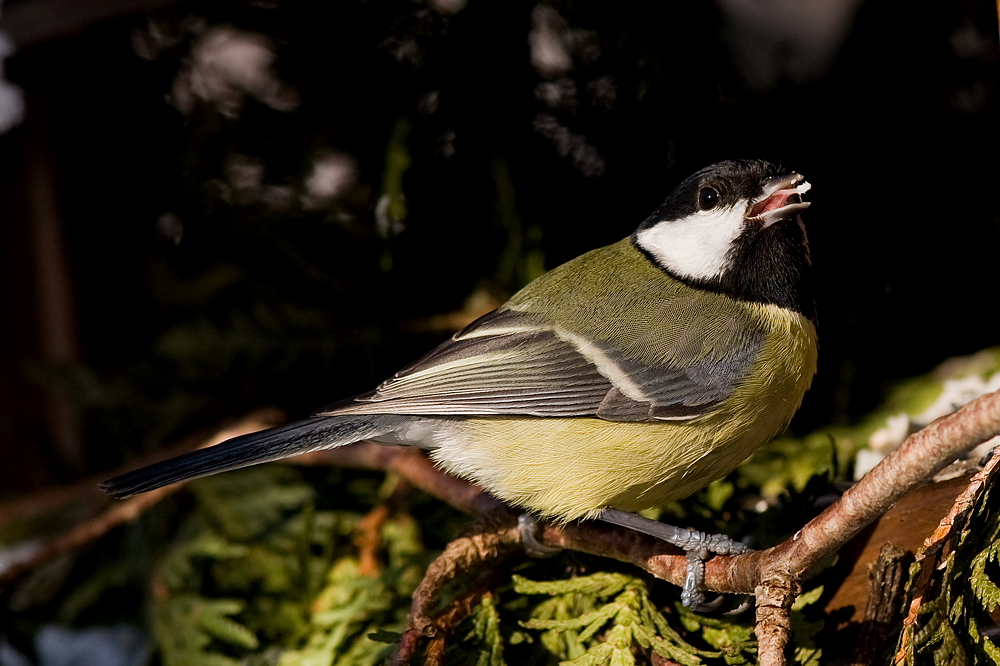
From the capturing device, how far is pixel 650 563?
1.36 metres

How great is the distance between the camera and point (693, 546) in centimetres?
138

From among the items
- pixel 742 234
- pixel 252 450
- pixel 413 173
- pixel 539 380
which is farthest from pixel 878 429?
pixel 252 450

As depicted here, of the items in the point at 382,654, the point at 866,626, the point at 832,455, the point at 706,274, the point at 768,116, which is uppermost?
the point at 768,116

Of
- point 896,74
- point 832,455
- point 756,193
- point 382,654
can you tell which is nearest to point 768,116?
point 896,74

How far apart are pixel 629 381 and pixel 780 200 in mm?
419

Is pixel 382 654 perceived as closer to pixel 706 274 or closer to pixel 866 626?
pixel 866 626

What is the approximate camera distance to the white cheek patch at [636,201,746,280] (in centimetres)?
158

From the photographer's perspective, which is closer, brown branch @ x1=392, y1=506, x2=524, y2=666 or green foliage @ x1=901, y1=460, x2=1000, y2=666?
green foliage @ x1=901, y1=460, x2=1000, y2=666

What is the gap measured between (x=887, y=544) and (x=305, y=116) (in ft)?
5.17

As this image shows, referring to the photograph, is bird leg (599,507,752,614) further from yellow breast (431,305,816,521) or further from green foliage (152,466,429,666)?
green foliage (152,466,429,666)

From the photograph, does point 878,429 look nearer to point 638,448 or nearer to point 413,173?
point 638,448

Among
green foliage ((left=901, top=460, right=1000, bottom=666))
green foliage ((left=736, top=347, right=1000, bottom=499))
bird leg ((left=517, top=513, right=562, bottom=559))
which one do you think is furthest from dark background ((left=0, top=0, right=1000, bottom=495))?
green foliage ((left=901, top=460, right=1000, bottom=666))

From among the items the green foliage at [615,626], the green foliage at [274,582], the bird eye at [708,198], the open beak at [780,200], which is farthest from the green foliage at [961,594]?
the green foliage at [274,582]

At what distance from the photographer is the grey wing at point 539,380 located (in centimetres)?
145
